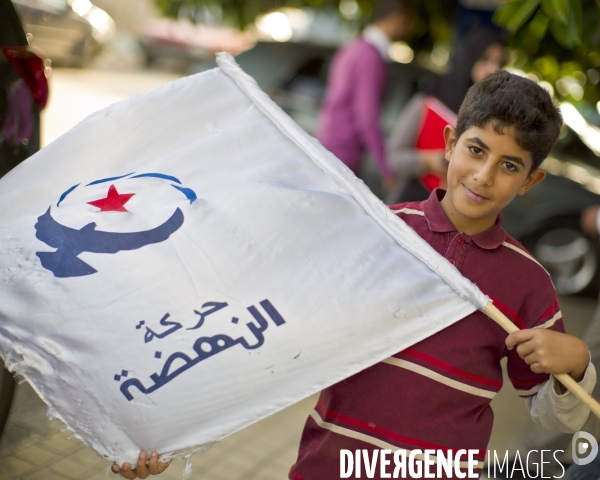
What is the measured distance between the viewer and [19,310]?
165 centimetres

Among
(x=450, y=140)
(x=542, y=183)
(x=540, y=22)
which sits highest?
(x=450, y=140)

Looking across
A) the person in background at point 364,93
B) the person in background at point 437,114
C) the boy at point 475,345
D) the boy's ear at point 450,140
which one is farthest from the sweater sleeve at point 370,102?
the boy at point 475,345

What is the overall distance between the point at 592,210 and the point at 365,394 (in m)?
2.27

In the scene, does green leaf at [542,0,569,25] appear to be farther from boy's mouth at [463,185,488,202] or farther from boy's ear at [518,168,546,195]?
boy's mouth at [463,185,488,202]

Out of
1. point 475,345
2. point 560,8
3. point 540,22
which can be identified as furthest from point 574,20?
point 475,345

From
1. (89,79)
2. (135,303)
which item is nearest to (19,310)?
(135,303)

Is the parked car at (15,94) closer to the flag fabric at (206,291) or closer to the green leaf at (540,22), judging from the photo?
the flag fabric at (206,291)

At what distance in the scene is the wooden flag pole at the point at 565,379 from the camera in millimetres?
1461

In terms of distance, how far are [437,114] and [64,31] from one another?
1099 cm

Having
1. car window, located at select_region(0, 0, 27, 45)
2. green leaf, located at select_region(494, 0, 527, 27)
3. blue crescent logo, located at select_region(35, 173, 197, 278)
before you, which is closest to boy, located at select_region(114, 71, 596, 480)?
blue crescent logo, located at select_region(35, 173, 197, 278)

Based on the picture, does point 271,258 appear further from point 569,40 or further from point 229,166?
point 569,40

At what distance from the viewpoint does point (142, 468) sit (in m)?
1.54

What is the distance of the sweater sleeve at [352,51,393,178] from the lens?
4250mm

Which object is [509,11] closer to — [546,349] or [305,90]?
[546,349]
